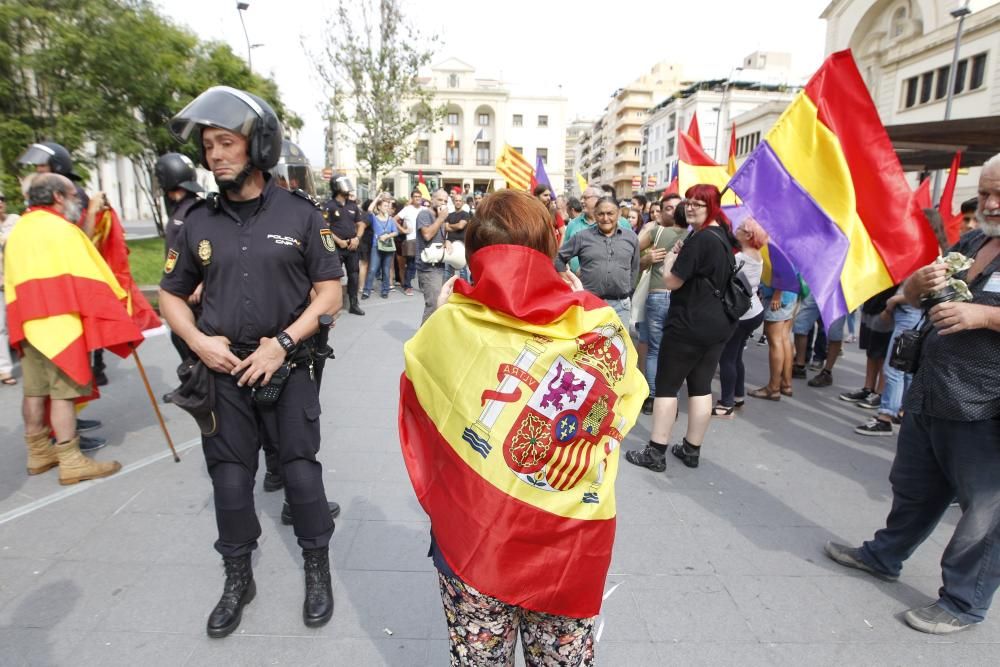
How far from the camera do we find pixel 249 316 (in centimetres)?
251

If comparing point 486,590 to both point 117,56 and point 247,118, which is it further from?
point 117,56

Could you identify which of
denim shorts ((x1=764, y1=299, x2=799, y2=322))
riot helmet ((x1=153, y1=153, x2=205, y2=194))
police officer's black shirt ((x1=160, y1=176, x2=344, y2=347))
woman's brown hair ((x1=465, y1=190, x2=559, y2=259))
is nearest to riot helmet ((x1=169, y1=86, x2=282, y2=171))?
police officer's black shirt ((x1=160, y1=176, x2=344, y2=347))

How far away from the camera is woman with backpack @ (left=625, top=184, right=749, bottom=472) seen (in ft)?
13.4

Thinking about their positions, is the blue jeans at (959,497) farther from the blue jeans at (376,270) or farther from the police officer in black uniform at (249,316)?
the blue jeans at (376,270)

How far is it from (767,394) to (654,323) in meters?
1.54

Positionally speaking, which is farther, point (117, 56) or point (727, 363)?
point (117, 56)

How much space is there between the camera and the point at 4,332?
19.7 ft

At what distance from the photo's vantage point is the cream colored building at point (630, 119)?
92125mm

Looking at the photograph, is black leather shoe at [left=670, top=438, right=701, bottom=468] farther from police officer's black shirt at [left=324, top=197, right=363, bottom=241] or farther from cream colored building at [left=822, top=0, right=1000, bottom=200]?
cream colored building at [left=822, top=0, right=1000, bottom=200]

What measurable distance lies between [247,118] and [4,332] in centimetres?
541

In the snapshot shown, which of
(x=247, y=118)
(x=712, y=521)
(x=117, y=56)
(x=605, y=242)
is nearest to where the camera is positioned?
(x=247, y=118)

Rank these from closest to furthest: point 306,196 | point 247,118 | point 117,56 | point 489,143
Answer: point 247,118 → point 306,196 → point 117,56 → point 489,143

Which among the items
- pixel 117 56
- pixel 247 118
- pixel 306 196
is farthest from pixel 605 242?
pixel 117 56

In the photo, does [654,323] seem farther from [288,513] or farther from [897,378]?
[288,513]
